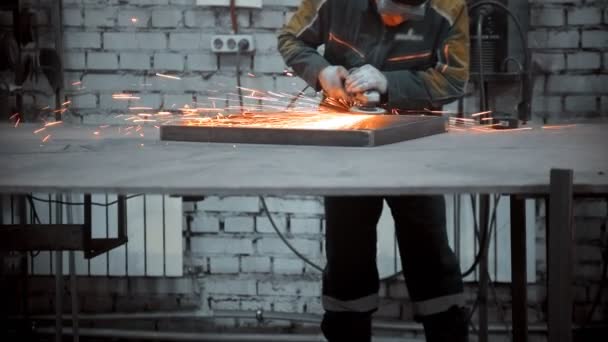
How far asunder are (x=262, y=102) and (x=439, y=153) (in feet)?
5.80

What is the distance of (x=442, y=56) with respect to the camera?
236cm

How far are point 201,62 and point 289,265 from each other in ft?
2.82

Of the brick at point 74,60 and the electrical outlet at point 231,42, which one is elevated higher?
the electrical outlet at point 231,42

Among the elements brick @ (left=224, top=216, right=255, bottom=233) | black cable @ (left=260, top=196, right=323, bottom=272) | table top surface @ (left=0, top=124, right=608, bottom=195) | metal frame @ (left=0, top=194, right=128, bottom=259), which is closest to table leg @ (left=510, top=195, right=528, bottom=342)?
table top surface @ (left=0, top=124, right=608, bottom=195)

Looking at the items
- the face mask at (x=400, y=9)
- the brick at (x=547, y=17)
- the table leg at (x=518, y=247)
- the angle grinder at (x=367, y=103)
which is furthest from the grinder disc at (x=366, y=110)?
the brick at (x=547, y=17)

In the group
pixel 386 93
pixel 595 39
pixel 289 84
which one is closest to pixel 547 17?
pixel 595 39

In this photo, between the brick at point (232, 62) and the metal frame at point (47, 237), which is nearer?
the metal frame at point (47, 237)

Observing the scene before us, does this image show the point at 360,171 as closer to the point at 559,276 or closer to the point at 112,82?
the point at 559,276

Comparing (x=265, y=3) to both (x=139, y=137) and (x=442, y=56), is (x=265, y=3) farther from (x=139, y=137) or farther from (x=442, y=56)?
(x=139, y=137)

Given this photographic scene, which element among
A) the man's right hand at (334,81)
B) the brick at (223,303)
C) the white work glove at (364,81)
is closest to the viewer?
the white work glove at (364,81)

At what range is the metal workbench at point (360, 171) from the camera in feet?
4.13

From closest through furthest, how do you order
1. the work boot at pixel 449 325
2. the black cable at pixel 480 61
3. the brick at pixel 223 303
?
1. the work boot at pixel 449 325
2. the black cable at pixel 480 61
3. the brick at pixel 223 303

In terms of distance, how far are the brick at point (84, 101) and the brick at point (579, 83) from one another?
175 centimetres

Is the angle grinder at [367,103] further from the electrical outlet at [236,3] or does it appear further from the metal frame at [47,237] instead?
the electrical outlet at [236,3]
